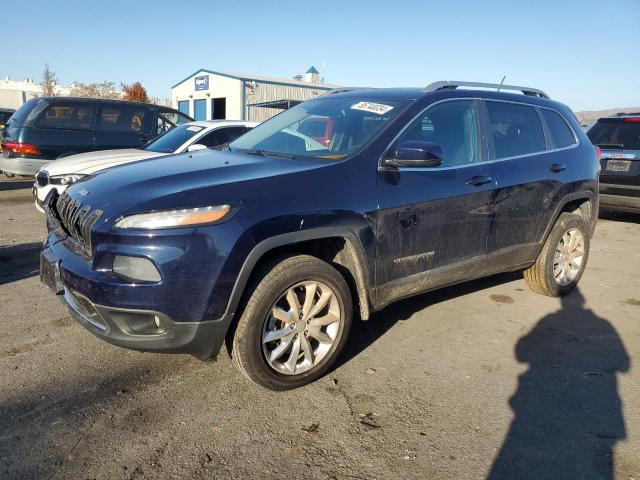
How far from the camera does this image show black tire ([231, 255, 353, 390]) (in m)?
2.72

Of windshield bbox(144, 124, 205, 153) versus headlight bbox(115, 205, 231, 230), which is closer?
headlight bbox(115, 205, 231, 230)

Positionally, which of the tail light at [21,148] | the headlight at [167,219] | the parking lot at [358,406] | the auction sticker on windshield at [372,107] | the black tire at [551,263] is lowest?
the parking lot at [358,406]

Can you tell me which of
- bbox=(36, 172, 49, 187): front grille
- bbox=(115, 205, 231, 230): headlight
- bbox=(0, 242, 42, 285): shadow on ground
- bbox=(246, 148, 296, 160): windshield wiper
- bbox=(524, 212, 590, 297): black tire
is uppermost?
bbox=(246, 148, 296, 160): windshield wiper

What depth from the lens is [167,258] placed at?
2457 millimetres

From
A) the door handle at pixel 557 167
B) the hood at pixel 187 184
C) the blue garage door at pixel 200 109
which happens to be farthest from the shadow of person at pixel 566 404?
the blue garage door at pixel 200 109

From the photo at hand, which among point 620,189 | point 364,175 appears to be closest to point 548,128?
point 364,175

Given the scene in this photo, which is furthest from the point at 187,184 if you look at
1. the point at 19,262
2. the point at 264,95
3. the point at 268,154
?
the point at 264,95

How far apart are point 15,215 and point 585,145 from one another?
25.6 feet

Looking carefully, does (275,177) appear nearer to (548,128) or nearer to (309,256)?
(309,256)

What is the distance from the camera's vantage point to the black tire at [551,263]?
14.9 feet

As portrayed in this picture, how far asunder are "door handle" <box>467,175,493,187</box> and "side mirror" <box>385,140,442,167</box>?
0.55 metres

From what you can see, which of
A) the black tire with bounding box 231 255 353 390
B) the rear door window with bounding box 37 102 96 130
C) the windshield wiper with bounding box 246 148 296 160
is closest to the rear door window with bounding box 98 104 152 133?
the rear door window with bounding box 37 102 96 130

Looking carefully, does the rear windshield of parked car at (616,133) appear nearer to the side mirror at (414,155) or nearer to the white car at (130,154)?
the white car at (130,154)

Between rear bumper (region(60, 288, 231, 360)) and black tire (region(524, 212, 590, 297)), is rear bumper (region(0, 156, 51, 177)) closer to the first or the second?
rear bumper (region(60, 288, 231, 360))
